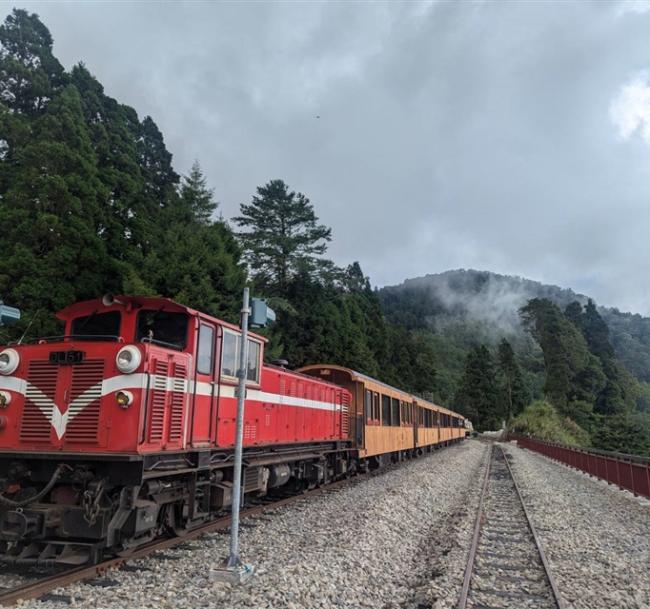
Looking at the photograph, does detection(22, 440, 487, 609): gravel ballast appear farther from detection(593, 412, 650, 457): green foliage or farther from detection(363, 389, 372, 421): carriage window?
detection(593, 412, 650, 457): green foliage

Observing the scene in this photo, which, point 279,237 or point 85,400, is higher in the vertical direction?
point 279,237

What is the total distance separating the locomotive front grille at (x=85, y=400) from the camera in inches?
249

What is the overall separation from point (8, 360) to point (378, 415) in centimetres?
1417

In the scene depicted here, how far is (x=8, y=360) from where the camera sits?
6.86 metres

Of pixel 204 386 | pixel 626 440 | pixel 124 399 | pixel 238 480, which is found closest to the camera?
pixel 124 399

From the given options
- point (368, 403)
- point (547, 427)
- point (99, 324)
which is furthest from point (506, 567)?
point (547, 427)

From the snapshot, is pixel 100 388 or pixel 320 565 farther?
pixel 320 565

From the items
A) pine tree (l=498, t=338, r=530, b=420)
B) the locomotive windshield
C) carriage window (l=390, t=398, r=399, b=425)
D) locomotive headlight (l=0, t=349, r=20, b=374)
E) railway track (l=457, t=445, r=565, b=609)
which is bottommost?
railway track (l=457, t=445, r=565, b=609)

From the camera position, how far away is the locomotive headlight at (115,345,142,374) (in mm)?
6227

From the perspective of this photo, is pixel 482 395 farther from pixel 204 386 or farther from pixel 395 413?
pixel 204 386

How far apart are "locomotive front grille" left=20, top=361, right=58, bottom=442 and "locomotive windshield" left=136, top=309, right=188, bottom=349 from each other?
1.28 m

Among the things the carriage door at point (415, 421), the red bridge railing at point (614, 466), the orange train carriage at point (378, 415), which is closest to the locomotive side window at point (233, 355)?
the orange train carriage at point (378, 415)

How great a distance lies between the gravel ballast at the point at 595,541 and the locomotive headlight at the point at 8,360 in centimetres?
765

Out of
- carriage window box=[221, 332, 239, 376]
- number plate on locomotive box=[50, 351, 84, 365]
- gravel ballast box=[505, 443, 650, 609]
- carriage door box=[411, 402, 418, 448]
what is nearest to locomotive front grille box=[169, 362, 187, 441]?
carriage window box=[221, 332, 239, 376]
